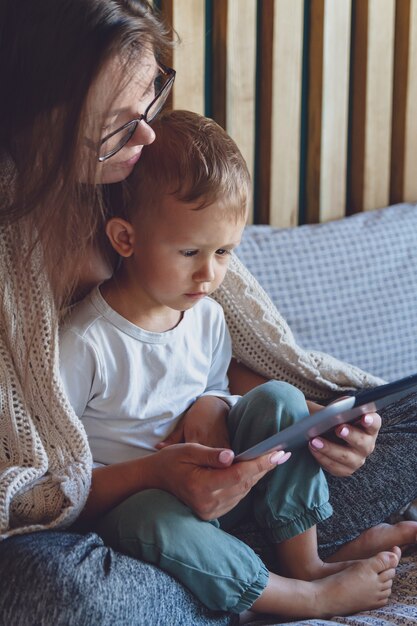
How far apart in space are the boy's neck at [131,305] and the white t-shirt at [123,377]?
14 millimetres

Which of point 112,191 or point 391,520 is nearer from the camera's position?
point 112,191

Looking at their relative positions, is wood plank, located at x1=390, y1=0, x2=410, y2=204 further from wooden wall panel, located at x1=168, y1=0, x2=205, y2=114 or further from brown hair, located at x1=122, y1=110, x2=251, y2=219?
brown hair, located at x1=122, y1=110, x2=251, y2=219

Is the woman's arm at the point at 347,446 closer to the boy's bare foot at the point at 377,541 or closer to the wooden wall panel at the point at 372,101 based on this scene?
the boy's bare foot at the point at 377,541

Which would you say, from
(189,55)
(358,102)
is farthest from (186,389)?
(358,102)

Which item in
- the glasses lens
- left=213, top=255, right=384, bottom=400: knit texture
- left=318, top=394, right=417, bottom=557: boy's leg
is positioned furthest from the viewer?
left=213, top=255, right=384, bottom=400: knit texture

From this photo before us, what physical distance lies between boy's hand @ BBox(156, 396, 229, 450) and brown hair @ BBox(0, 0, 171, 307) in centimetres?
31

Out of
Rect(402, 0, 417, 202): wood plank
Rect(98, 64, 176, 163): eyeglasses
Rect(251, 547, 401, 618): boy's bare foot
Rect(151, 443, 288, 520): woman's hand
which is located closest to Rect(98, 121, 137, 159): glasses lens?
Rect(98, 64, 176, 163): eyeglasses

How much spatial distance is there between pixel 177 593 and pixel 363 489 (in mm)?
405

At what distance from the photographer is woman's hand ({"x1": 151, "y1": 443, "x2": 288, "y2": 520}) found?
113 centimetres

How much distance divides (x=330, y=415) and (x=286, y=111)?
976 millimetres

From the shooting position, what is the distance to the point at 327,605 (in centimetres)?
124

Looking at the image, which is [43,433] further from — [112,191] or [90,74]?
[90,74]

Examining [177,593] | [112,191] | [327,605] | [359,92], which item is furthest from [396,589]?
[359,92]

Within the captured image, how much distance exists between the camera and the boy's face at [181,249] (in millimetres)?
1209
